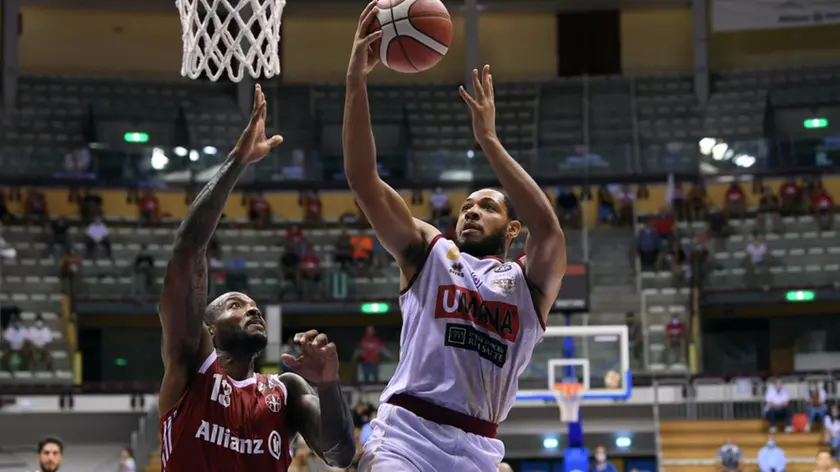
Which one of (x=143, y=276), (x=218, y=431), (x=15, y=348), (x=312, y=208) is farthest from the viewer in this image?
(x=312, y=208)

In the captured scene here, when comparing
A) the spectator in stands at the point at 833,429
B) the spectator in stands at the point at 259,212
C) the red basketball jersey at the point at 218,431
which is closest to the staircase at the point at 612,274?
the spectator in stands at the point at 833,429

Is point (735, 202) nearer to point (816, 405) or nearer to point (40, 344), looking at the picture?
point (816, 405)

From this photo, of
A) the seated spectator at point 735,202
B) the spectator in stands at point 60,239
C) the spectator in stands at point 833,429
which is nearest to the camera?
the spectator in stands at point 833,429

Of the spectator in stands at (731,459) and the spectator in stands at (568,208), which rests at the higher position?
the spectator in stands at (568,208)

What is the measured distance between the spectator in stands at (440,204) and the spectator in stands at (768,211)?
248 inches

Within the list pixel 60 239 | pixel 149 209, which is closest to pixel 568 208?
pixel 149 209

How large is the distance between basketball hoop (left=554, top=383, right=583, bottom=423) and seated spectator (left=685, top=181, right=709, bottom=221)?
927 cm

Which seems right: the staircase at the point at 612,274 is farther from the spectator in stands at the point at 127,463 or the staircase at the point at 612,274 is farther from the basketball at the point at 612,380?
the spectator in stands at the point at 127,463

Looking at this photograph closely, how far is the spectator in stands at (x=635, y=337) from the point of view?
67.4ft

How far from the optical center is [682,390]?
21797mm

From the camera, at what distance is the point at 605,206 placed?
84.6 ft

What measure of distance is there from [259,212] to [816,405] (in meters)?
11.8

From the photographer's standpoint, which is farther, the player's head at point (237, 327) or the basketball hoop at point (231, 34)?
the basketball hoop at point (231, 34)

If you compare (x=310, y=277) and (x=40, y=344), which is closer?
(x=40, y=344)
